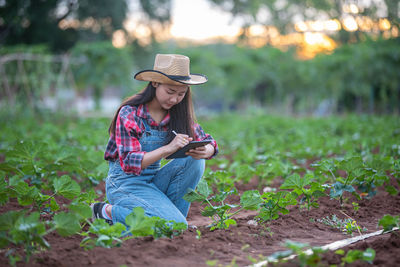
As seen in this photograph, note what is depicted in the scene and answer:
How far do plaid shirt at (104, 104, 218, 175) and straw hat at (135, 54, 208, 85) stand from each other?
216mm

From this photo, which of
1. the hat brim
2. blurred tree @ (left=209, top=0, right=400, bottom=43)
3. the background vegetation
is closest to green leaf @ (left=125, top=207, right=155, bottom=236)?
the hat brim

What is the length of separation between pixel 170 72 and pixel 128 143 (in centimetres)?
52

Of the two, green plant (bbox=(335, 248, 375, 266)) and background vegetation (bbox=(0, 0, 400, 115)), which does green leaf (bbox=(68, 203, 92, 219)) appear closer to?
green plant (bbox=(335, 248, 375, 266))

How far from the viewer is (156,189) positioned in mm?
2838

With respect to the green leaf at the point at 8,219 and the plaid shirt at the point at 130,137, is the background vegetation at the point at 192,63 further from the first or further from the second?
the green leaf at the point at 8,219

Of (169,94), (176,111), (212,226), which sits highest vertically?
(169,94)

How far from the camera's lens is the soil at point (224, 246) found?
207 cm

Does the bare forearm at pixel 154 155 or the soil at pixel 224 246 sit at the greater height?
the bare forearm at pixel 154 155

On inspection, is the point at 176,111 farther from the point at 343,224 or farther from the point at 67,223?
the point at 343,224

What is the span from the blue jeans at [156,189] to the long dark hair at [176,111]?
205 mm

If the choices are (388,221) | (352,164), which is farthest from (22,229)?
(352,164)

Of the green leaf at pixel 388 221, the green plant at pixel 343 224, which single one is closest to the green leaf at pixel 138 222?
the green leaf at pixel 388 221

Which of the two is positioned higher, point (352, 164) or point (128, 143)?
point (128, 143)

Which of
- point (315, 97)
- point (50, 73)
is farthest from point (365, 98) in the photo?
point (50, 73)
